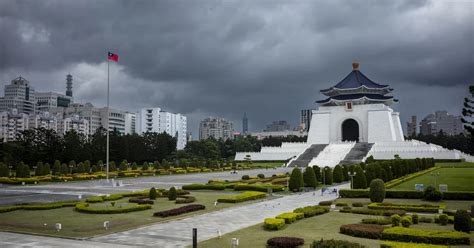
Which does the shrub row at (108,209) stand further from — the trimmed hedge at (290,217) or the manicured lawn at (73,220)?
the trimmed hedge at (290,217)

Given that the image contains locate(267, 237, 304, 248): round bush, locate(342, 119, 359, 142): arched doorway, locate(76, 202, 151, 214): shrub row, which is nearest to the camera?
locate(267, 237, 304, 248): round bush

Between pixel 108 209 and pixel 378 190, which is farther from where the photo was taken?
pixel 378 190

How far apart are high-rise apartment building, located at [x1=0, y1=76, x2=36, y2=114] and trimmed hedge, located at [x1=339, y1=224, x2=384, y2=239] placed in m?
152

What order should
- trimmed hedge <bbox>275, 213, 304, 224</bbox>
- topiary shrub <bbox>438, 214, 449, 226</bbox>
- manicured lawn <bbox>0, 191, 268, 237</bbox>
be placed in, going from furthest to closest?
trimmed hedge <bbox>275, 213, 304, 224</bbox>
topiary shrub <bbox>438, 214, 449, 226</bbox>
manicured lawn <bbox>0, 191, 268, 237</bbox>

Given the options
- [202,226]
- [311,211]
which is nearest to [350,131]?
[311,211]

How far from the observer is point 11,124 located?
112 meters

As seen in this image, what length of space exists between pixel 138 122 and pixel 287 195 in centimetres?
11929

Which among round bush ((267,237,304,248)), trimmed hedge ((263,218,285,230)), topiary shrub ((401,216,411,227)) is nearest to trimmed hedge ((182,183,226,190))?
trimmed hedge ((263,218,285,230))

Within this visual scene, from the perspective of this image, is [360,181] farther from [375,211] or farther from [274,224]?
[274,224]

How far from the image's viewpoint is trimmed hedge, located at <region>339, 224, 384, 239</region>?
12.7 m

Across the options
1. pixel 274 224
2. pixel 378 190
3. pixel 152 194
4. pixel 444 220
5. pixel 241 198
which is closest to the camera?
pixel 274 224

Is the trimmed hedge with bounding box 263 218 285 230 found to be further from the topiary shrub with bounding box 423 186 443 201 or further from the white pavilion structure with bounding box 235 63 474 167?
the white pavilion structure with bounding box 235 63 474 167

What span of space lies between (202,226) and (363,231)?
5.52m

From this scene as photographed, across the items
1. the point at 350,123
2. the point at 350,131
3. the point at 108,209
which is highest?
the point at 350,123
